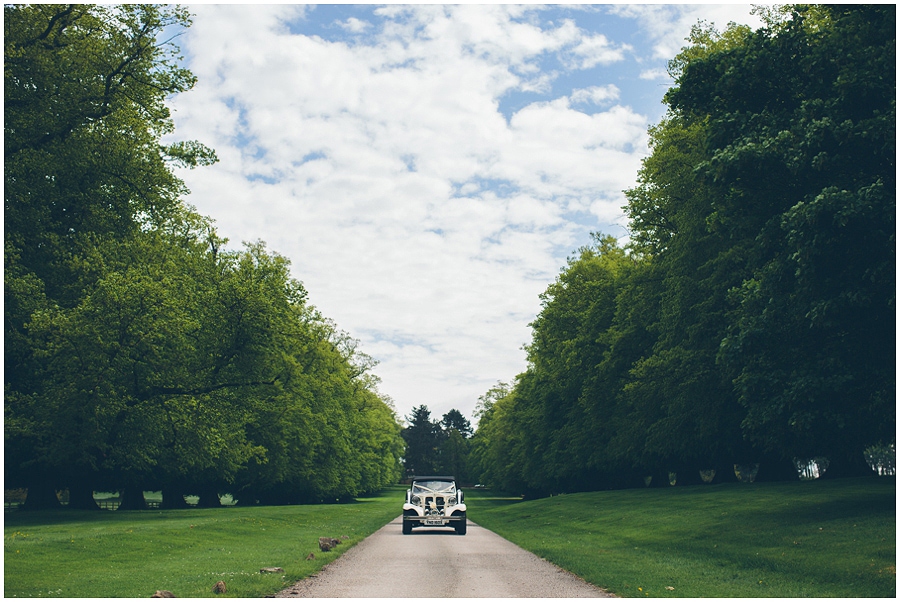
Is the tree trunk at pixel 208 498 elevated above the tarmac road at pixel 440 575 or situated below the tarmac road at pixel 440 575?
below

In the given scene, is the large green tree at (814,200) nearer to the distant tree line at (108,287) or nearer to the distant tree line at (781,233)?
the distant tree line at (781,233)

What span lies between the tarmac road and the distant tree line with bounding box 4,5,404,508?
536 inches

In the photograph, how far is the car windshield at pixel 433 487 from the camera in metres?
28.8

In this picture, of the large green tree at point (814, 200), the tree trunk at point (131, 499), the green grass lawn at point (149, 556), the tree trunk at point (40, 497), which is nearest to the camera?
the green grass lawn at point (149, 556)

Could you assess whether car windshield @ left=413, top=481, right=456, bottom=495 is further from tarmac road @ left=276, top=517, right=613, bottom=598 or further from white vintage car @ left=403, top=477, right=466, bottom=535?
tarmac road @ left=276, top=517, right=613, bottom=598

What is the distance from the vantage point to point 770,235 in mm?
21141

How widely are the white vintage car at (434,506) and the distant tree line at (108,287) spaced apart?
976 cm

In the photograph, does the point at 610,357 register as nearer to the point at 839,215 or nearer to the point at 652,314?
the point at 652,314

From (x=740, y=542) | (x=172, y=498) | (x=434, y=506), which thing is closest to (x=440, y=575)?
(x=740, y=542)

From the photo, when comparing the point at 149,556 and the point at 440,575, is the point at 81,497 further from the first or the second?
the point at 440,575

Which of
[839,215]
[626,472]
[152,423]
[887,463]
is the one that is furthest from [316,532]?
[887,463]

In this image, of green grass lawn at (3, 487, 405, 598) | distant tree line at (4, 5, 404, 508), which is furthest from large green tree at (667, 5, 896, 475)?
distant tree line at (4, 5, 404, 508)

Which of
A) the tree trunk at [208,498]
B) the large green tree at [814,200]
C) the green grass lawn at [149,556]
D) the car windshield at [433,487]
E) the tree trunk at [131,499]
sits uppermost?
the large green tree at [814,200]

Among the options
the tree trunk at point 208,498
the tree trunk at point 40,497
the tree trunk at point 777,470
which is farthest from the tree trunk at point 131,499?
the tree trunk at point 777,470
